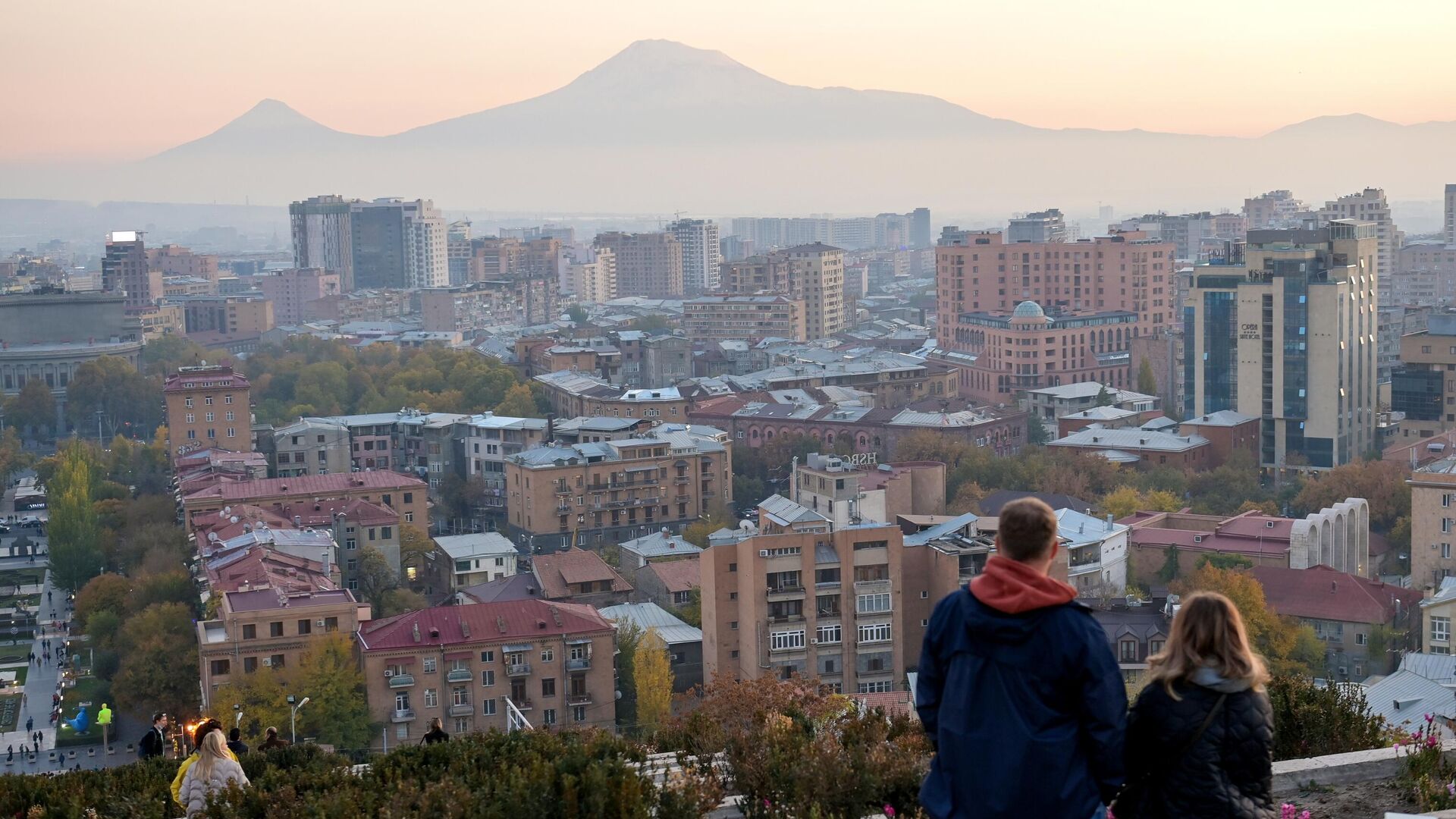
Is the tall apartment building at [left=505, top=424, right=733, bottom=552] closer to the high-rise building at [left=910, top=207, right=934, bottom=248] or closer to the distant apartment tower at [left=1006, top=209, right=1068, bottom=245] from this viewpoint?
the distant apartment tower at [left=1006, top=209, right=1068, bottom=245]

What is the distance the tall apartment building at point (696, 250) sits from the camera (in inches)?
3260

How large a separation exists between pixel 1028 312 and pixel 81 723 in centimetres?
2665

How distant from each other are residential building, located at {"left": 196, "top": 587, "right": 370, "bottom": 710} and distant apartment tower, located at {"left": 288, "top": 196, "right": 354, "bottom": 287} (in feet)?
222

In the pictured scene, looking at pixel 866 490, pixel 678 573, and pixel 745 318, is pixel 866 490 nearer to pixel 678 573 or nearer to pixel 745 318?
pixel 678 573

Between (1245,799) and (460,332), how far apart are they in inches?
2076

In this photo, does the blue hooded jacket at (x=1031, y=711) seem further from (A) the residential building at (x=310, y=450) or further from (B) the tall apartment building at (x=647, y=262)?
(B) the tall apartment building at (x=647, y=262)

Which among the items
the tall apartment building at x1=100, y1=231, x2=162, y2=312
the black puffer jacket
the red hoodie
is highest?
the tall apartment building at x1=100, y1=231, x2=162, y2=312

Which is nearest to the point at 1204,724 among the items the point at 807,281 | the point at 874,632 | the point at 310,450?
the point at 874,632

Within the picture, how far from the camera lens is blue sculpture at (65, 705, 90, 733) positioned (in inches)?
643

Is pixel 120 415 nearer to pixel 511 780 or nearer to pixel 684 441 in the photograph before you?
pixel 684 441

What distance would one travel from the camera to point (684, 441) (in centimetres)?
2639

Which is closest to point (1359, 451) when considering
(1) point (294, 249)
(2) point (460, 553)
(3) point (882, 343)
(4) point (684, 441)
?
(4) point (684, 441)

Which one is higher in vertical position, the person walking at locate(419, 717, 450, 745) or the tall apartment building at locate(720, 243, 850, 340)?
the tall apartment building at locate(720, 243, 850, 340)

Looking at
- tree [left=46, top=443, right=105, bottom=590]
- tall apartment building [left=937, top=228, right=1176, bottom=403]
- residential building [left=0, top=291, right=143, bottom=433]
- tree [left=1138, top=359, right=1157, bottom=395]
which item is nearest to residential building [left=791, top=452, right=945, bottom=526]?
tree [left=46, top=443, right=105, bottom=590]
